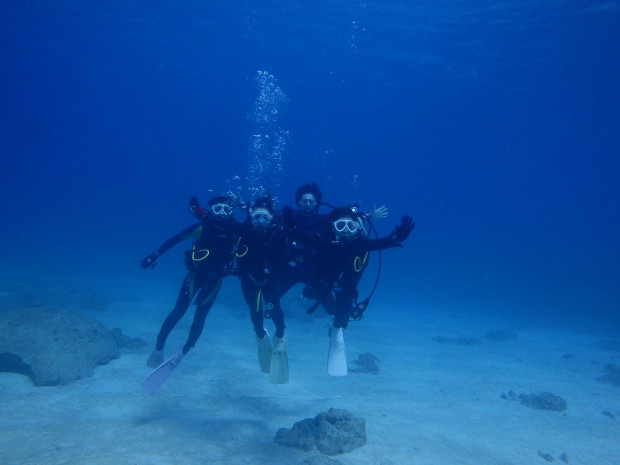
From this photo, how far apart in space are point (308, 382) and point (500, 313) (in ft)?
95.1

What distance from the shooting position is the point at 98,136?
373 feet

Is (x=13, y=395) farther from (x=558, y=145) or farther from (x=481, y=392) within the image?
(x=558, y=145)

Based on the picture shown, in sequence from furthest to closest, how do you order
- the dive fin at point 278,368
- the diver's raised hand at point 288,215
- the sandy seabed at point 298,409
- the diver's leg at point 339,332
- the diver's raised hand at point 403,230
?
the dive fin at point 278,368 → the diver's leg at point 339,332 → the diver's raised hand at point 288,215 → the diver's raised hand at point 403,230 → the sandy seabed at point 298,409

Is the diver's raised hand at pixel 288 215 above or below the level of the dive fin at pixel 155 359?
above

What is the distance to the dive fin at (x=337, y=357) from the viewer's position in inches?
275

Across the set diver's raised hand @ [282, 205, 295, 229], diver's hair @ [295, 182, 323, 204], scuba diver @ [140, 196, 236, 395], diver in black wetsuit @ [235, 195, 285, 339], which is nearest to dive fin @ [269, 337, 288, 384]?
diver in black wetsuit @ [235, 195, 285, 339]

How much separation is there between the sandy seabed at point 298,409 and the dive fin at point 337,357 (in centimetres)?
124

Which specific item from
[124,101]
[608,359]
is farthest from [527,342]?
[124,101]

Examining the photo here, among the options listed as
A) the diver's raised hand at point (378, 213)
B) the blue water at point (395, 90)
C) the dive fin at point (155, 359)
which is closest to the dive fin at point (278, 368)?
the dive fin at point (155, 359)

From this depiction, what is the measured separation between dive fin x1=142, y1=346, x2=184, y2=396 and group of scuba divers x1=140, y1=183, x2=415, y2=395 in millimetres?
17

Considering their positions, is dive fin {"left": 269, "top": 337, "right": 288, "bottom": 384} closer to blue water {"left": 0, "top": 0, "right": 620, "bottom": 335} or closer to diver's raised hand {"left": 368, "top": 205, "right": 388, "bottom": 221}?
diver's raised hand {"left": 368, "top": 205, "right": 388, "bottom": 221}

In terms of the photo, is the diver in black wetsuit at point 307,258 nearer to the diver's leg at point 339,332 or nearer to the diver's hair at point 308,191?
the diver's hair at point 308,191

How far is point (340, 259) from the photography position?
7.09 m

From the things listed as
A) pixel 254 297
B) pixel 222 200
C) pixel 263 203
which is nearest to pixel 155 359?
pixel 254 297
